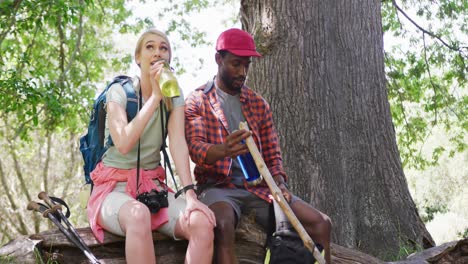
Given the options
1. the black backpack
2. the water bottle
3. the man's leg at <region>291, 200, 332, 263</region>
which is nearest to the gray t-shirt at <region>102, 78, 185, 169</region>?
the water bottle

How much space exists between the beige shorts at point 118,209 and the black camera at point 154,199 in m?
0.07

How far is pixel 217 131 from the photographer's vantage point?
14.3ft

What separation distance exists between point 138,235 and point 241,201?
2.74 ft

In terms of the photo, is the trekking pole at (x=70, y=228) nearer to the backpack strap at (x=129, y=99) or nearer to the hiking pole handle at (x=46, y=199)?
the hiking pole handle at (x=46, y=199)

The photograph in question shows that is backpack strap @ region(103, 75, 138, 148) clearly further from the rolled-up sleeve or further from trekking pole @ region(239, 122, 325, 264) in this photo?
trekking pole @ region(239, 122, 325, 264)

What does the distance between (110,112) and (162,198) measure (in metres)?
0.58

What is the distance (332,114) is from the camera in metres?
5.64

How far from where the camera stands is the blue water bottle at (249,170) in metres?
4.30

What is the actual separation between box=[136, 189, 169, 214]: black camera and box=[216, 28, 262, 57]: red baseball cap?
104cm

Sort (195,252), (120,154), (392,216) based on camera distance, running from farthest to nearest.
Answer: (392,216) → (120,154) → (195,252)

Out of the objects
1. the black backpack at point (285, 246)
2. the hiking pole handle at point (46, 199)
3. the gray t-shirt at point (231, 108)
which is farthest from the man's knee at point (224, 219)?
the hiking pole handle at point (46, 199)

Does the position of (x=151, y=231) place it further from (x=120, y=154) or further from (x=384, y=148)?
(x=384, y=148)

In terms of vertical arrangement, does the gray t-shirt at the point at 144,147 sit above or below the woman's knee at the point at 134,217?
above

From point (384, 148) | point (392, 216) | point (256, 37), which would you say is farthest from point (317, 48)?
point (392, 216)
